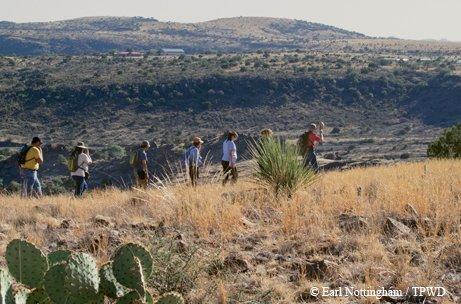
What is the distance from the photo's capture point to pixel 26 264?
4379 mm

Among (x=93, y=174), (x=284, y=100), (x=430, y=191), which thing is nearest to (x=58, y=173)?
(x=93, y=174)

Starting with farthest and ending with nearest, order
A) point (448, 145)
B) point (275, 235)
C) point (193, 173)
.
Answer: point (448, 145), point (193, 173), point (275, 235)

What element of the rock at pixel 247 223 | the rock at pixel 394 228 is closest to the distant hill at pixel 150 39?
the rock at pixel 247 223

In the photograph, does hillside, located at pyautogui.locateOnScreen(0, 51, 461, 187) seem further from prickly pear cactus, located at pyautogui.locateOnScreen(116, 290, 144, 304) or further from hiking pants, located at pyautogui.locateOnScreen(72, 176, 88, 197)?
prickly pear cactus, located at pyautogui.locateOnScreen(116, 290, 144, 304)

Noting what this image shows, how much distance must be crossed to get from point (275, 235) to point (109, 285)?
114 inches

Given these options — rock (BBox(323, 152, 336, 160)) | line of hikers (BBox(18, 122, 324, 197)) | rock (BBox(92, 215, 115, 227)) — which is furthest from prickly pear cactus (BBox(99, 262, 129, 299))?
rock (BBox(323, 152, 336, 160))

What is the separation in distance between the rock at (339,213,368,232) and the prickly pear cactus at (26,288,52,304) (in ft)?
11.1

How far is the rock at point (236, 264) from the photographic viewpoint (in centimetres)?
594

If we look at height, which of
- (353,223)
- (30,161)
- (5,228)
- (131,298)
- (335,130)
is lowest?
(335,130)

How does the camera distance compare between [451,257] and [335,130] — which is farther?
[335,130]

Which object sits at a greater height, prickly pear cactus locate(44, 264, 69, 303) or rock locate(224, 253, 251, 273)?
prickly pear cactus locate(44, 264, 69, 303)

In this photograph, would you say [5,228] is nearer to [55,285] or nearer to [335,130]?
[55,285]

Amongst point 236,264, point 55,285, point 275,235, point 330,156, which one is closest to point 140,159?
point 275,235

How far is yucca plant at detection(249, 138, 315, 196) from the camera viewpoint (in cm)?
923
